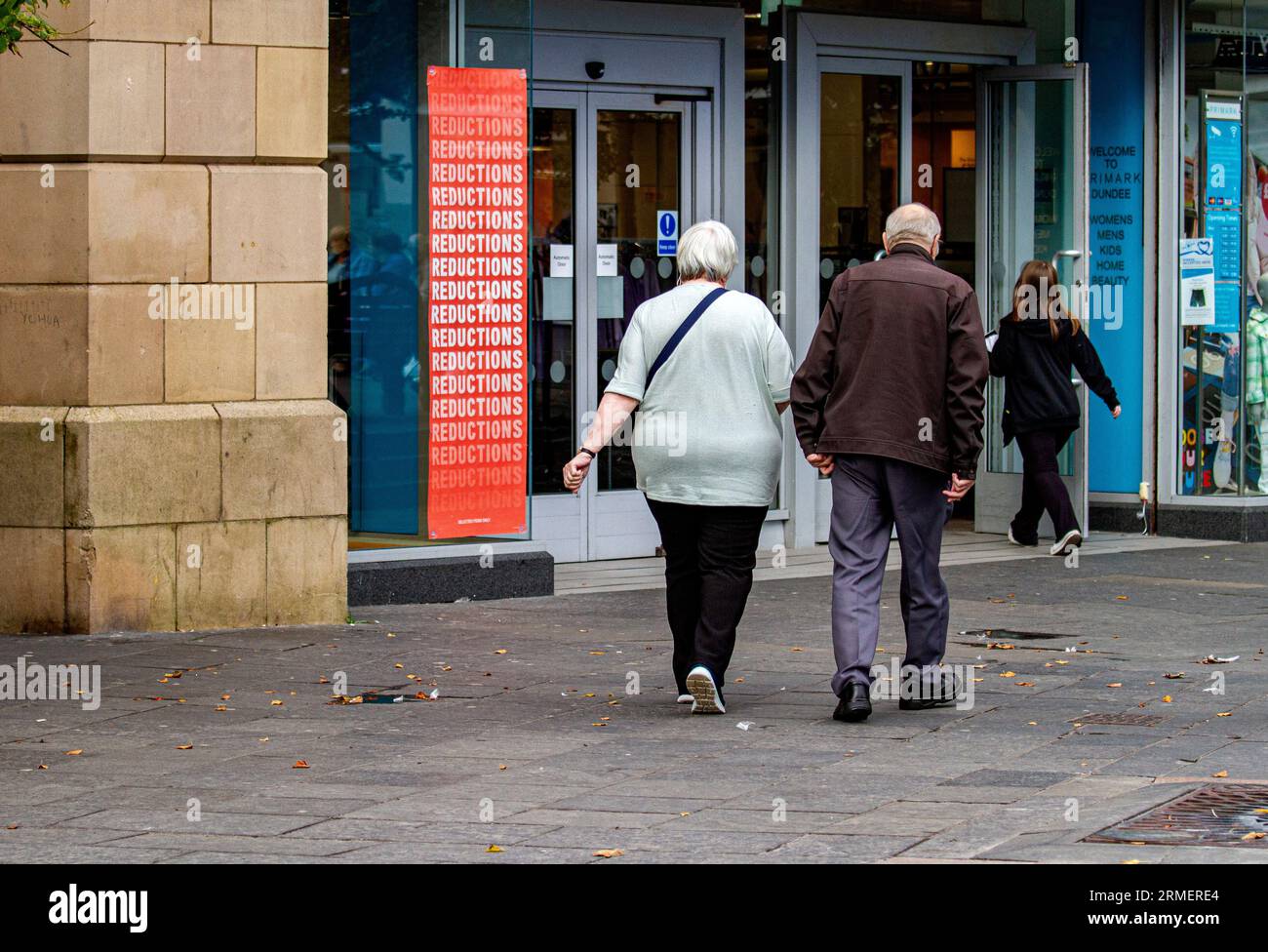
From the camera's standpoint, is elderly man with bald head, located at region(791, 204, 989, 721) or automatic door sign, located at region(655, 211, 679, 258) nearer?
elderly man with bald head, located at region(791, 204, 989, 721)

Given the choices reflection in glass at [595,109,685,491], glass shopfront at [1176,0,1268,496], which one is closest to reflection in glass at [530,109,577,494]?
reflection in glass at [595,109,685,491]

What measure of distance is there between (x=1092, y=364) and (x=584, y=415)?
3305 mm

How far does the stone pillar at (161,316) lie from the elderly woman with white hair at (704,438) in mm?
2721

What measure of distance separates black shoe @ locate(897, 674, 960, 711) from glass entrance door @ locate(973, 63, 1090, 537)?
6.47 meters

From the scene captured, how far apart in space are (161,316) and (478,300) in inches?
77.0

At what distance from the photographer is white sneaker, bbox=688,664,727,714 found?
25.0 feet

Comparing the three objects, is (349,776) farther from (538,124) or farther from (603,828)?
(538,124)

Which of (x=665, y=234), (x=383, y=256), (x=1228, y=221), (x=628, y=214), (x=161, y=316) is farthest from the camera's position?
(x=1228, y=221)

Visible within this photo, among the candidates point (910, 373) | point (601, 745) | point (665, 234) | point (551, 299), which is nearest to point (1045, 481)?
point (665, 234)

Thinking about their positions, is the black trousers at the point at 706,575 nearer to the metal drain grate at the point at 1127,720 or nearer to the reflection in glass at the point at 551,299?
the metal drain grate at the point at 1127,720

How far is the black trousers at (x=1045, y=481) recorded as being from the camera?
13.1 metres

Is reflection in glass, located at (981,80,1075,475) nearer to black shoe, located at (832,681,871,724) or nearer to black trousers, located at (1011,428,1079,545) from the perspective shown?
black trousers, located at (1011,428,1079,545)

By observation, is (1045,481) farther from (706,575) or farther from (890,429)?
(706,575)

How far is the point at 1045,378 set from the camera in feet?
43.4
